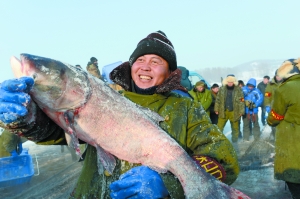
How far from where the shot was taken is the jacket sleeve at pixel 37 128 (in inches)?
75.1

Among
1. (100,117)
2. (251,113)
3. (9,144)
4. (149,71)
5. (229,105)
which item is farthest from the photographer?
(251,113)

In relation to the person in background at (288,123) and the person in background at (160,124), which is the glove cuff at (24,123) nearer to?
the person in background at (160,124)

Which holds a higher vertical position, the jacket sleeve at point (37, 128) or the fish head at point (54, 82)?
the fish head at point (54, 82)

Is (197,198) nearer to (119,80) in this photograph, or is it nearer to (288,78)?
(119,80)

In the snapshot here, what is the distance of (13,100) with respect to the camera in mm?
1790

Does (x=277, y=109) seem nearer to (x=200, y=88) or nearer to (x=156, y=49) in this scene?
(x=156, y=49)

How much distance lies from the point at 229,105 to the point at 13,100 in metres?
8.71

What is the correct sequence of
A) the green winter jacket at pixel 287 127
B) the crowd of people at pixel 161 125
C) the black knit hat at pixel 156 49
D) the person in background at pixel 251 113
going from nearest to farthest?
the crowd of people at pixel 161 125
the black knit hat at pixel 156 49
the green winter jacket at pixel 287 127
the person in background at pixel 251 113

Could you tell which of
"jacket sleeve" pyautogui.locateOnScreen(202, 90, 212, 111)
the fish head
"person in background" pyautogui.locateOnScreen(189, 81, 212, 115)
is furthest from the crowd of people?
"jacket sleeve" pyautogui.locateOnScreen(202, 90, 212, 111)

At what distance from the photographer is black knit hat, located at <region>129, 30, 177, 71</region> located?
102 inches

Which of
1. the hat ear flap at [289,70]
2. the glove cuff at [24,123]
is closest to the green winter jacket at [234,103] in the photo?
the hat ear flap at [289,70]

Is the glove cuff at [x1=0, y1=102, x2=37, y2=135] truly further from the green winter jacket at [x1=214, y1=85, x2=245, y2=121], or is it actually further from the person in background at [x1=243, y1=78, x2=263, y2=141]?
the person in background at [x1=243, y1=78, x2=263, y2=141]

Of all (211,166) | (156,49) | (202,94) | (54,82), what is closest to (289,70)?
(156,49)

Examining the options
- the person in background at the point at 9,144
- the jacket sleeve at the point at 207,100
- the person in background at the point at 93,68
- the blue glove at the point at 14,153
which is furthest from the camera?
the jacket sleeve at the point at 207,100
